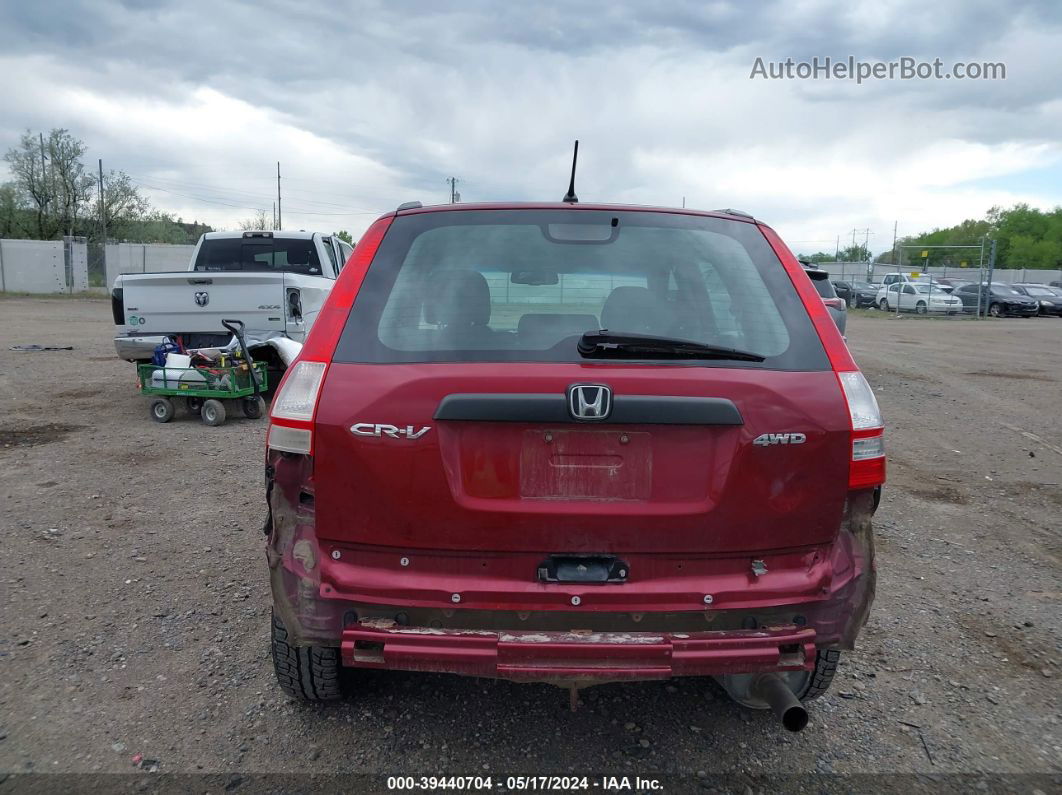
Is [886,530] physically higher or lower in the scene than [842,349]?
lower

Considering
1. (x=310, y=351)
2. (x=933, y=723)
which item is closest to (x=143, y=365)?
(x=310, y=351)

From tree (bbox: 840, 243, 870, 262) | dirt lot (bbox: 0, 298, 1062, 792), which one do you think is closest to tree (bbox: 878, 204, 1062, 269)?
tree (bbox: 840, 243, 870, 262)

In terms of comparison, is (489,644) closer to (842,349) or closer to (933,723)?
(842,349)

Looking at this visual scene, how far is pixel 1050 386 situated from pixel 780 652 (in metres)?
12.3

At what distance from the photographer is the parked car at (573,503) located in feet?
7.49

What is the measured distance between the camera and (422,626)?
2.35 m

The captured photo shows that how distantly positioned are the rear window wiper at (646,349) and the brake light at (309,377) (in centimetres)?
77

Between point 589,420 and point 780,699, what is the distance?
3.31 ft

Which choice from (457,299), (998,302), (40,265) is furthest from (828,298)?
(40,265)

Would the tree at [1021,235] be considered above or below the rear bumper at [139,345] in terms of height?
above

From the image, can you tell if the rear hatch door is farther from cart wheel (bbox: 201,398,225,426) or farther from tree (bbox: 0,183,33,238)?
tree (bbox: 0,183,33,238)

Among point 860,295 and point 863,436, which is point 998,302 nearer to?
point 860,295

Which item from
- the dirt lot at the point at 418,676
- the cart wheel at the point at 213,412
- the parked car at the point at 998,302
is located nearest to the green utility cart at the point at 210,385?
the cart wheel at the point at 213,412

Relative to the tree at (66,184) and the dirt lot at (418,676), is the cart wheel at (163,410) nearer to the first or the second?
the dirt lot at (418,676)
